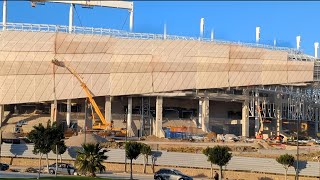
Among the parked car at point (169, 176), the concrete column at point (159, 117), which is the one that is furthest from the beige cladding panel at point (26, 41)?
the parked car at point (169, 176)

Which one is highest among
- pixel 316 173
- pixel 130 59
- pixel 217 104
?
pixel 130 59

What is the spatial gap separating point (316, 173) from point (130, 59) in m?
53.2

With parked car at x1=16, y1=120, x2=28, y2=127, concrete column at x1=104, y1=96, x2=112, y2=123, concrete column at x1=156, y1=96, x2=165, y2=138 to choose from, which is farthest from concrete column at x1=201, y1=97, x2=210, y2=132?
parked car at x1=16, y1=120, x2=28, y2=127

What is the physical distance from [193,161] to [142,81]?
43.4 m

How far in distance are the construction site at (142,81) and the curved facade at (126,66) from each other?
158 mm

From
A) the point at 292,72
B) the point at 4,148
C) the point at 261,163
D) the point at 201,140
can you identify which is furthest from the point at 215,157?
the point at 292,72

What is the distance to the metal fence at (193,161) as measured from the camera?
49281mm

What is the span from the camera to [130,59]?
96.8m

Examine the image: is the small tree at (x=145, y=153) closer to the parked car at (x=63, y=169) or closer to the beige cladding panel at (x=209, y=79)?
the parked car at (x=63, y=169)

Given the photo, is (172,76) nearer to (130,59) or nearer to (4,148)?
(130,59)

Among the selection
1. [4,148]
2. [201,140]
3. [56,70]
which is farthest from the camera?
[56,70]

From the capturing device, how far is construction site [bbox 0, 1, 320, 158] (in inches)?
3629

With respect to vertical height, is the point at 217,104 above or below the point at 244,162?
above

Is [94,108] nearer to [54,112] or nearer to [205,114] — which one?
[54,112]
